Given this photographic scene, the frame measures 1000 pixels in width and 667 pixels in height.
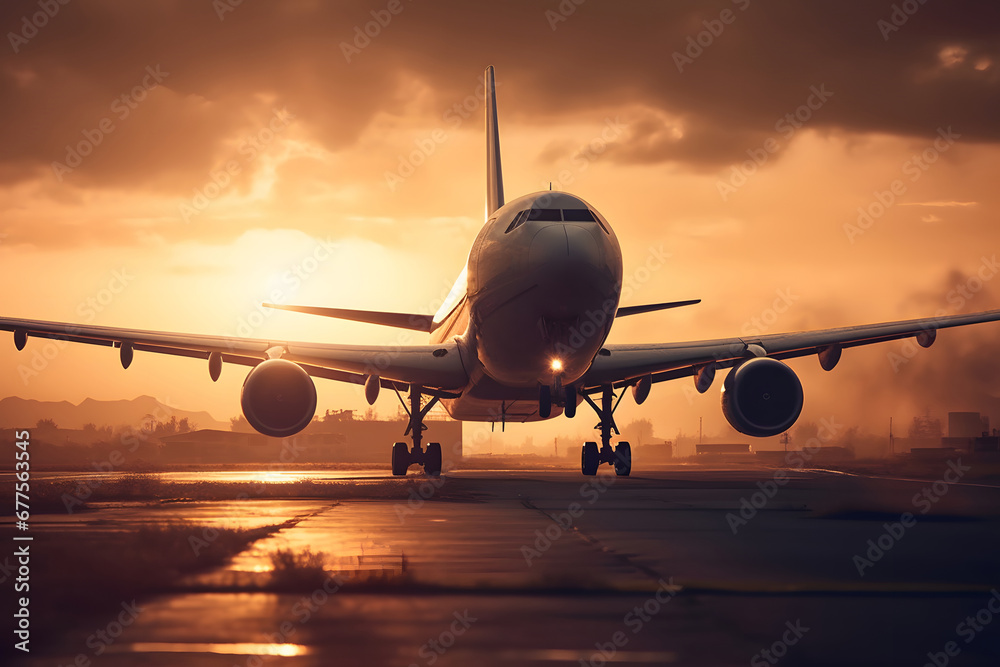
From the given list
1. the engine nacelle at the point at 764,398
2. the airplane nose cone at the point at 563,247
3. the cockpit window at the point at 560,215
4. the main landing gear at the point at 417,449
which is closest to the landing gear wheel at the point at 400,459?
the main landing gear at the point at 417,449

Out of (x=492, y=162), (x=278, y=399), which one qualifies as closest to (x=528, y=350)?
(x=278, y=399)

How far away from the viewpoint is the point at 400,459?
29.1m

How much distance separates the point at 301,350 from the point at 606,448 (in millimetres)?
8593

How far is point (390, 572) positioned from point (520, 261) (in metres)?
11.5

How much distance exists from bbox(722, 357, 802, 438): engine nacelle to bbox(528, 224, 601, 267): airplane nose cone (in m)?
5.79

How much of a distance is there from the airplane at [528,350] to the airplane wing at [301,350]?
39 mm

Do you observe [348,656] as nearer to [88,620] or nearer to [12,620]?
[88,620]

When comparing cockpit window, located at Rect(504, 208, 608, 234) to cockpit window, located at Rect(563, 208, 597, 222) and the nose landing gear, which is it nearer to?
cockpit window, located at Rect(563, 208, 597, 222)

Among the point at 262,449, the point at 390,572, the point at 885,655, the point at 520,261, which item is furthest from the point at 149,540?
the point at 262,449

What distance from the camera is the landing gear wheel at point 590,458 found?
27484 mm

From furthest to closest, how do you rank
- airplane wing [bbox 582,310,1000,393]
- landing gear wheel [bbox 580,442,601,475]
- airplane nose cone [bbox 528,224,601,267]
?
landing gear wheel [bbox 580,442,601,475], airplane wing [bbox 582,310,1000,393], airplane nose cone [bbox 528,224,601,267]

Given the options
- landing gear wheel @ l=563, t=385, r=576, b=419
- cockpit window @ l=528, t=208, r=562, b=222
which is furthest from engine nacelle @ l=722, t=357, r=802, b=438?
cockpit window @ l=528, t=208, r=562, b=222

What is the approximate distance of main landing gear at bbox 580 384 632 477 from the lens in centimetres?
2638

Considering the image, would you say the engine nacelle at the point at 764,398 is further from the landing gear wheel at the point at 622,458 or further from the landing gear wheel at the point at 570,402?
the landing gear wheel at the point at 622,458
